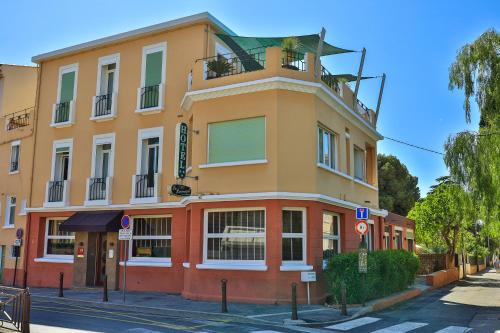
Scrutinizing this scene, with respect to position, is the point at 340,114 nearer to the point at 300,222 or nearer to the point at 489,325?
the point at 300,222

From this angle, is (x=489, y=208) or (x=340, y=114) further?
(x=340, y=114)

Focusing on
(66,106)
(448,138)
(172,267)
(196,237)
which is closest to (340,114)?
(448,138)

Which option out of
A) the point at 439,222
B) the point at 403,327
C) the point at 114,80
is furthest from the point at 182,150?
the point at 439,222

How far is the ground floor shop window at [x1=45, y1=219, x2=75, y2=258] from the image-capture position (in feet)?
69.4

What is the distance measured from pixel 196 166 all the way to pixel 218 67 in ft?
11.8

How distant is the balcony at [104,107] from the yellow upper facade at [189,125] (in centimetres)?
5

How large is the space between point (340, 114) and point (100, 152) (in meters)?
10.2

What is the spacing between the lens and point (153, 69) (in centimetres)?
1988

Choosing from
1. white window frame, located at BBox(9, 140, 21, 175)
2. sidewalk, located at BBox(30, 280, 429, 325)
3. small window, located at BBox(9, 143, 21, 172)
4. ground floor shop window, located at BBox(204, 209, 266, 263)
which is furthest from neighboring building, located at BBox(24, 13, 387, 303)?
small window, located at BBox(9, 143, 21, 172)

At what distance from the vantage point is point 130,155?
1978 centimetres

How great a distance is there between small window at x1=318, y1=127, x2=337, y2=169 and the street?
5480 mm

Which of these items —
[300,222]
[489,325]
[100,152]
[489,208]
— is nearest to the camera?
[489,325]

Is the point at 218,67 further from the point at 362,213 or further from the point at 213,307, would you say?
the point at 213,307

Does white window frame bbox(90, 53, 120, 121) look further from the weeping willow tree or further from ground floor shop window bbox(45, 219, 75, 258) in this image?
the weeping willow tree
